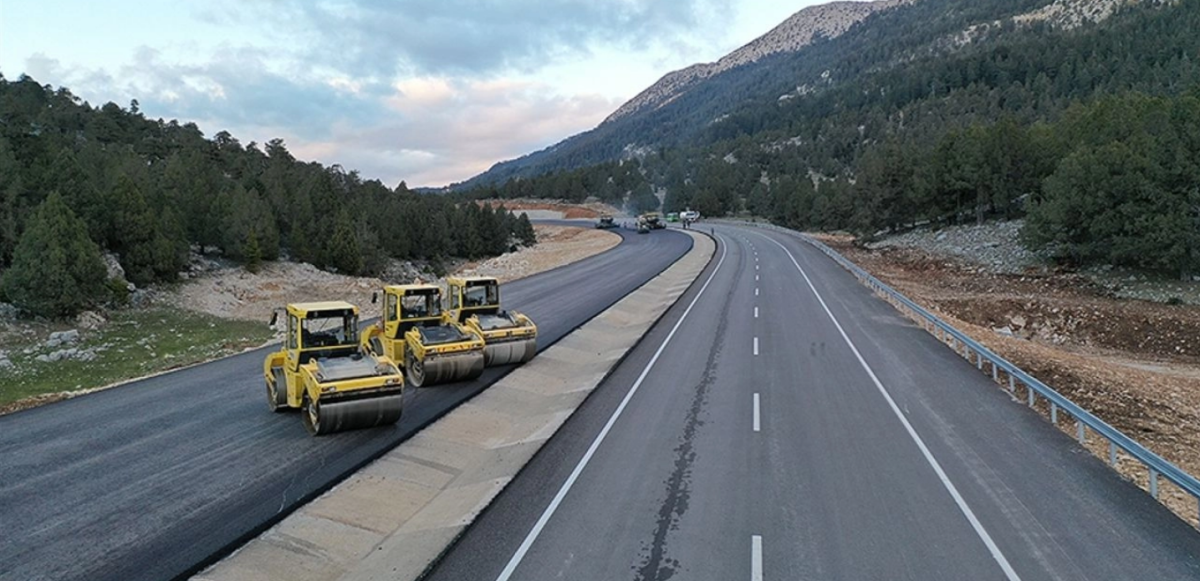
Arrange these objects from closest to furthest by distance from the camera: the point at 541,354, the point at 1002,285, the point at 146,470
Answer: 1. the point at 146,470
2. the point at 541,354
3. the point at 1002,285

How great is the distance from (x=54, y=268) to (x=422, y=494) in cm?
2417

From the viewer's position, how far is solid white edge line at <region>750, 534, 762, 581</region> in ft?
27.5

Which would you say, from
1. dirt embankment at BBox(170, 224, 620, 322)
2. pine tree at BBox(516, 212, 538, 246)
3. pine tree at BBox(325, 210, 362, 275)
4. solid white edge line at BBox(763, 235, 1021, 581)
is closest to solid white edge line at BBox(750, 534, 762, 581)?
solid white edge line at BBox(763, 235, 1021, 581)

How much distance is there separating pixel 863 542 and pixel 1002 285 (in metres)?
39.7

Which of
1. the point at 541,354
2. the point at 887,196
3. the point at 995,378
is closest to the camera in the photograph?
the point at 995,378

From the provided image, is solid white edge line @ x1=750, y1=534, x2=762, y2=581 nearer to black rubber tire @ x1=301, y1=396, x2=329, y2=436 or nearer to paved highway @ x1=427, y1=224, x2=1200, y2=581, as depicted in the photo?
paved highway @ x1=427, y1=224, x2=1200, y2=581

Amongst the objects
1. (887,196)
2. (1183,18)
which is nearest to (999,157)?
(887,196)

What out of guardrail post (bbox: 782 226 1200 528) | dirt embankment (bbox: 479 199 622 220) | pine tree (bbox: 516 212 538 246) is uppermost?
dirt embankment (bbox: 479 199 622 220)

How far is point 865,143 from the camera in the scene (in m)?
175

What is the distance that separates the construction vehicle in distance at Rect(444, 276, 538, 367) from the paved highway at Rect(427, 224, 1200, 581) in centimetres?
292

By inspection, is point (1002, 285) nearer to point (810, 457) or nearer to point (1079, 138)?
point (1079, 138)

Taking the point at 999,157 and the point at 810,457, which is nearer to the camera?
the point at 810,457

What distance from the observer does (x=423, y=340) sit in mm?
17281

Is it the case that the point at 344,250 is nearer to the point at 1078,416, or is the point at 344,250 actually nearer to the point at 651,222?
the point at 651,222
